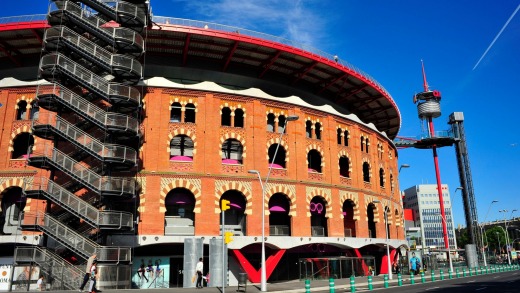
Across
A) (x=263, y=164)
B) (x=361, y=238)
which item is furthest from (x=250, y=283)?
(x=361, y=238)

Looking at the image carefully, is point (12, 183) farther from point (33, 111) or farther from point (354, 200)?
point (354, 200)

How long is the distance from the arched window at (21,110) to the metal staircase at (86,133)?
4.42m

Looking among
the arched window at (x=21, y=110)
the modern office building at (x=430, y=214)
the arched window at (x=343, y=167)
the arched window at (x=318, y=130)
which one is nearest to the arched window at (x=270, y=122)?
the arched window at (x=318, y=130)

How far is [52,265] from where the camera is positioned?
25594mm

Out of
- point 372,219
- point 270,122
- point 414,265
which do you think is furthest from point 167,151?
point 414,265

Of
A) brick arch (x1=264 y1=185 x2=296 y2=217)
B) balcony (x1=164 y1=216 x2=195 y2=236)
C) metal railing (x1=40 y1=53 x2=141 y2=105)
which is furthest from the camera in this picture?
brick arch (x1=264 y1=185 x2=296 y2=217)

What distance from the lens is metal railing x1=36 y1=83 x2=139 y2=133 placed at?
28.1 metres

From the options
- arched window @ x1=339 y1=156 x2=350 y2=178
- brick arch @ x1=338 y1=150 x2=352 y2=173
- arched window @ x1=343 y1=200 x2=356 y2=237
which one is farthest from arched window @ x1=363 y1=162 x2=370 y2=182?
arched window @ x1=343 y1=200 x2=356 y2=237

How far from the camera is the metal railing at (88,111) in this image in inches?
1105

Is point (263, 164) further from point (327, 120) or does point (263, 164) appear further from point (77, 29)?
point (77, 29)

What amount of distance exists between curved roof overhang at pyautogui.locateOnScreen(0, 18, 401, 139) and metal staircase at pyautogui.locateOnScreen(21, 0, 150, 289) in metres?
4.08

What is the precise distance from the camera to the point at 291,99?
3969 centimetres

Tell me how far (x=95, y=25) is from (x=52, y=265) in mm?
16311

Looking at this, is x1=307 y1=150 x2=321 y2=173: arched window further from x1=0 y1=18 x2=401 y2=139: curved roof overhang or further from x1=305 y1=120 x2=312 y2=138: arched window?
x1=0 y1=18 x2=401 y2=139: curved roof overhang
